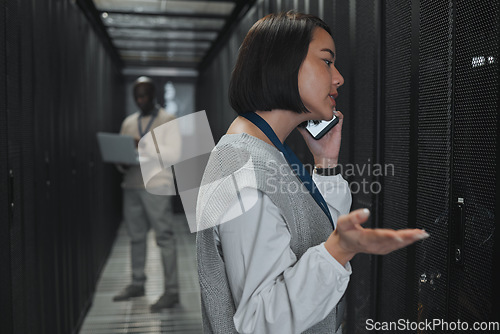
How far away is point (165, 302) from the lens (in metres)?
4.21

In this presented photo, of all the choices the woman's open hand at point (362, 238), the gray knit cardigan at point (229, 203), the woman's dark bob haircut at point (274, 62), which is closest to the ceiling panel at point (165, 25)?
the woman's dark bob haircut at point (274, 62)

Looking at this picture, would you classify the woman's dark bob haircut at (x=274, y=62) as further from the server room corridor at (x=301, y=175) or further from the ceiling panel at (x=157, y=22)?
the ceiling panel at (x=157, y=22)

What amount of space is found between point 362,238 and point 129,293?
159 inches

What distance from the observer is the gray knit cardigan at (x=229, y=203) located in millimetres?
1093

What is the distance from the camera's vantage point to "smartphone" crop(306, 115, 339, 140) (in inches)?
59.6

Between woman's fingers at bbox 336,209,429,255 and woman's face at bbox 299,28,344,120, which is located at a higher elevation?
woman's face at bbox 299,28,344,120

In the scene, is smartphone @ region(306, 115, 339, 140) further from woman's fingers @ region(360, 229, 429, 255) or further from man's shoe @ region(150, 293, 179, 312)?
man's shoe @ region(150, 293, 179, 312)

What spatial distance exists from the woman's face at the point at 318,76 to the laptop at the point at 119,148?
3413 millimetres

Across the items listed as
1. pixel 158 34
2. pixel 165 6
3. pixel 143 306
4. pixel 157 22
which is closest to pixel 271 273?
pixel 143 306

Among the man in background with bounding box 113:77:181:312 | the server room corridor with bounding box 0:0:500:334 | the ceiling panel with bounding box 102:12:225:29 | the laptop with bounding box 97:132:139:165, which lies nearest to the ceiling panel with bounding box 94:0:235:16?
the ceiling panel with bounding box 102:12:225:29

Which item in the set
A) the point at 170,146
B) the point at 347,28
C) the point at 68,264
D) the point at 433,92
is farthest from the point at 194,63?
the point at 433,92

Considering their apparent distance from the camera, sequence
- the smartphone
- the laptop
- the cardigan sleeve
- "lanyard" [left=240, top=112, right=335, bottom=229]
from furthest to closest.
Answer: the laptop → the smartphone → "lanyard" [left=240, top=112, right=335, bottom=229] → the cardigan sleeve

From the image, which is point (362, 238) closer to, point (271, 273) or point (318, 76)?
point (271, 273)

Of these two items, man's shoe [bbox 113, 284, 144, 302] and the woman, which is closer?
the woman
